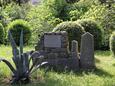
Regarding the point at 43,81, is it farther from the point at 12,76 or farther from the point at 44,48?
the point at 44,48

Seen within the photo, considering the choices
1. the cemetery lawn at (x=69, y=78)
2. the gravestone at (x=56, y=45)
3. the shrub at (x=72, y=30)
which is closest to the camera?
the cemetery lawn at (x=69, y=78)

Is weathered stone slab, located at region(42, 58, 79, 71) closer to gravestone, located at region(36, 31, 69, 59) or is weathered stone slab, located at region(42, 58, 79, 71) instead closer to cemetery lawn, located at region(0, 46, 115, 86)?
gravestone, located at region(36, 31, 69, 59)

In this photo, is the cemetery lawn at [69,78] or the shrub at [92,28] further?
the shrub at [92,28]

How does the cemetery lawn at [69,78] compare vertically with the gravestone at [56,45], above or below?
below

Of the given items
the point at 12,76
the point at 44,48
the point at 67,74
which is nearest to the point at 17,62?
the point at 12,76

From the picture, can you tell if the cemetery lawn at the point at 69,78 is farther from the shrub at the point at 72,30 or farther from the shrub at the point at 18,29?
the shrub at the point at 18,29

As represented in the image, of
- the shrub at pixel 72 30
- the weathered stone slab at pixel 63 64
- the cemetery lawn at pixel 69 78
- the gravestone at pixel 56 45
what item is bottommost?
the cemetery lawn at pixel 69 78

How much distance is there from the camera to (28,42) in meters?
19.2

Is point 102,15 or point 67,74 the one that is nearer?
point 67,74

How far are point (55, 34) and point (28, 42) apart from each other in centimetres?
849

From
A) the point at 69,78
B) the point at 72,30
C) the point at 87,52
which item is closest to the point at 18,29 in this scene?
the point at 72,30

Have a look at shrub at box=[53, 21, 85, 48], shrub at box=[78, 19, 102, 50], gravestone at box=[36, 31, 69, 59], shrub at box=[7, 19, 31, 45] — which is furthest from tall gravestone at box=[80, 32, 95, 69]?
shrub at box=[7, 19, 31, 45]

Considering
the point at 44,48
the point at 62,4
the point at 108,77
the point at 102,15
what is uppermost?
the point at 62,4

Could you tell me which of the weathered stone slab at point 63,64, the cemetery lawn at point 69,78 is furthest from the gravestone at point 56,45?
the cemetery lawn at point 69,78
